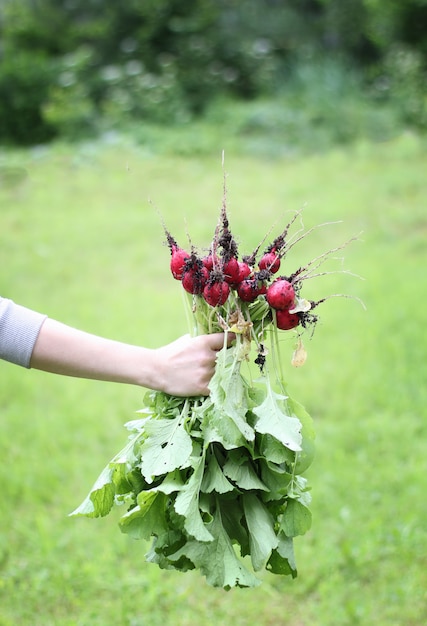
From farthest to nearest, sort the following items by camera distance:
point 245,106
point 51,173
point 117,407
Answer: point 245,106, point 51,173, point 117,407

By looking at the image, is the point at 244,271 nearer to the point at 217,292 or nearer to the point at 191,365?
the point at 217,292

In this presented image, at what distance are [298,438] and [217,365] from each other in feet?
0.84

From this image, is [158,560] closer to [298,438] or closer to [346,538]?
[298,438]

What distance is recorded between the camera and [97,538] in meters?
2.93

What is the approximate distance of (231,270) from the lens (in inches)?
68.5

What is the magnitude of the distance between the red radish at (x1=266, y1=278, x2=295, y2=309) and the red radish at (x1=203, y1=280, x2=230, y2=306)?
0.10 meters

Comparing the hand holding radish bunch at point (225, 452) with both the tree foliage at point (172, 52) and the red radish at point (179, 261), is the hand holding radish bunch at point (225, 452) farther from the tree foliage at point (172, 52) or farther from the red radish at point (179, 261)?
the tree foliage at point (172, 52)

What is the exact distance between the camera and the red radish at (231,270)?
1.73m

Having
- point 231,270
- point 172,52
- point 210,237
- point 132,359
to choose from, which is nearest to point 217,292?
point 231,270

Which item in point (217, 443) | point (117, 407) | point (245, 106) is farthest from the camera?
point (245, 106)

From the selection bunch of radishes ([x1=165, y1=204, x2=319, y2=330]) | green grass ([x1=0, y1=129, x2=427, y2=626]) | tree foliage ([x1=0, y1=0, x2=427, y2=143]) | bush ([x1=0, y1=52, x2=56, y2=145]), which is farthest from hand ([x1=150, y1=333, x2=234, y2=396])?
bush ([x1=0, y1=52, x2=56, y2=145])

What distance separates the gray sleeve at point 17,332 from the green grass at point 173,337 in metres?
0.48

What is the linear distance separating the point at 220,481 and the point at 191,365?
0.96 ft

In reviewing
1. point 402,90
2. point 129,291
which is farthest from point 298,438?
point 402,90
